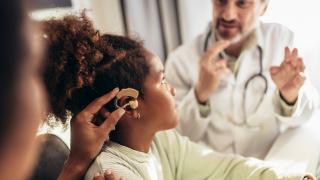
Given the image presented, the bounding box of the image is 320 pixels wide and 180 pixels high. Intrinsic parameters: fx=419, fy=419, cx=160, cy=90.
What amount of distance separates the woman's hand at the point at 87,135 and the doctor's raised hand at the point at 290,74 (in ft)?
2.02

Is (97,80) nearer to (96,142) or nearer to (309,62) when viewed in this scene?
(96,142)

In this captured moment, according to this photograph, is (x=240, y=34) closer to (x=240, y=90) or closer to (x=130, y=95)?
(x=240, y=90)

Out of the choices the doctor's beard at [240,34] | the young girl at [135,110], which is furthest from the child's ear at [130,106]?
the doctor's beard at [240,34]

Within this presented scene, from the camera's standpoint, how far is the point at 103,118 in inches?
38.0

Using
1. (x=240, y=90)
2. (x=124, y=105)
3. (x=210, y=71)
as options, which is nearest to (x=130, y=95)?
(x=124, y=105)

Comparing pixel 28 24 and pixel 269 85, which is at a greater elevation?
pixel 28 24

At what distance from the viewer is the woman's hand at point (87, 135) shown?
0.91 meters

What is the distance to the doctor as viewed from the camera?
152cm

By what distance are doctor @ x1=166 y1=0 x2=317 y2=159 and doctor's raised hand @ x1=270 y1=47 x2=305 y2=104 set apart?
12 centimetres

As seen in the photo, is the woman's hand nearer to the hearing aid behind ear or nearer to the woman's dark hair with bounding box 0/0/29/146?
the hearing aid behind ear

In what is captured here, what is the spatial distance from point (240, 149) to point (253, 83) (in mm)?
247

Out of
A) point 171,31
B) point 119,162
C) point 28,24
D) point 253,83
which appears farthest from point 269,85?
point 28,24

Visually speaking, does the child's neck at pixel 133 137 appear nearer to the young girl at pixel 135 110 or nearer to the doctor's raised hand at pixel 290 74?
the young girl at pixel 135 110

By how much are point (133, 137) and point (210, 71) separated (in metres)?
0.51
